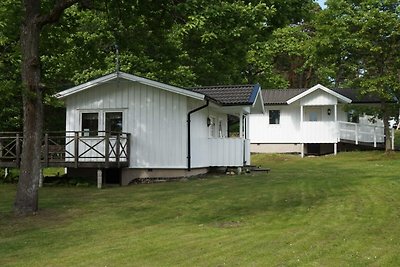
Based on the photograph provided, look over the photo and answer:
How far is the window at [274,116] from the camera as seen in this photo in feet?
120

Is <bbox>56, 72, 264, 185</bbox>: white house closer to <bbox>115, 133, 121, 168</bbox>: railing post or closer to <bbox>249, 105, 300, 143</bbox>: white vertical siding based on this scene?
<bbox>115, 133, 121, 168</bbox>: railing post

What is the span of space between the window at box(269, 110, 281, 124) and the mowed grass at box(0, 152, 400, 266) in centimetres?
1982

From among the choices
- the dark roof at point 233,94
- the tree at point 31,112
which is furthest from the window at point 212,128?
the tree at point 31,112

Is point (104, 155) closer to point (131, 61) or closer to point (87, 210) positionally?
point (87, 210)

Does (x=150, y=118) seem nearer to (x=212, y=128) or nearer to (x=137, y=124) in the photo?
(x=137, y=124)

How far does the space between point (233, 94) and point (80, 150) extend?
6.71m

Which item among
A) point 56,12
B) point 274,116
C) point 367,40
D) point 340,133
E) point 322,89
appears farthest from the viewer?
point 274,116

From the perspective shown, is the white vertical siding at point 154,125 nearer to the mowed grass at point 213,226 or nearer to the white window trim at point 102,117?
the white window trim at point 102,117

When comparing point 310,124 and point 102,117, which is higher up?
point 310,124

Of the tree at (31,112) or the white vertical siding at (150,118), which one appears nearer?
the tree at (31,112)

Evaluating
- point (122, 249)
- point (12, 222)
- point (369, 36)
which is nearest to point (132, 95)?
point (12, 222)

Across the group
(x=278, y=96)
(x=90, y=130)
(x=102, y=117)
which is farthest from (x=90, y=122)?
(x=278, y=96)

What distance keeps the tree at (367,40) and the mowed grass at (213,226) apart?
15109mm

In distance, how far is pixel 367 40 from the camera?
30109mm
